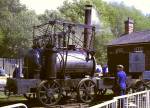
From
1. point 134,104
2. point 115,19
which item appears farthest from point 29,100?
point 115,19

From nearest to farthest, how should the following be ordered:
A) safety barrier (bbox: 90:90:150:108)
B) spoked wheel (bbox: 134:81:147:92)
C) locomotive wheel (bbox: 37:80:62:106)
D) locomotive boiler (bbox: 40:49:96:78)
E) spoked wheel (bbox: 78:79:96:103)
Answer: safety barrier (bbox: 90:90:150:108)
locomotive wheel (bbox: 37:80:62:106)
locomotive boiler (bbox: 40:49:96:78)
spoked wheel (bbox: 78:79:96:103)
spoked wheel (bbox: 134:81:147:92)

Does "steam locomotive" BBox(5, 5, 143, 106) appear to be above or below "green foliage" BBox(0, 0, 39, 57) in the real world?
below

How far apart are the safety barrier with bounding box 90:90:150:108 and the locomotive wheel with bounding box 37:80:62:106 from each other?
624 cm

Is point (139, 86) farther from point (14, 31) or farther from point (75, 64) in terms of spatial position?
point (14, 31)

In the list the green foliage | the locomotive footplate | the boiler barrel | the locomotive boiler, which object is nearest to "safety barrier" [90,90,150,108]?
the locomotive footplate

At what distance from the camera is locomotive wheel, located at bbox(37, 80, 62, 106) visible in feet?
54.7

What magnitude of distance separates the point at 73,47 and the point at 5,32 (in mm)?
37679

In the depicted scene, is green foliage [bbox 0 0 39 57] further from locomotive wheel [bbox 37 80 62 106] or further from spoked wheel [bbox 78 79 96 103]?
locomotive wheel [bbox 37 80 62 106]

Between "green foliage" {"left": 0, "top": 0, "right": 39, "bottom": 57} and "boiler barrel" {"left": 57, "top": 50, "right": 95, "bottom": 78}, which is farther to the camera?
"green foliage" {"left": 0, "top": 0, "right": 39, "bottom": 57}

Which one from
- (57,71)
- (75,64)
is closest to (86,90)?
→ (75,64)

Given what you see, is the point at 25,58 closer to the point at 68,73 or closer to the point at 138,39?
the point at 68,73

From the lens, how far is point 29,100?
1884cm

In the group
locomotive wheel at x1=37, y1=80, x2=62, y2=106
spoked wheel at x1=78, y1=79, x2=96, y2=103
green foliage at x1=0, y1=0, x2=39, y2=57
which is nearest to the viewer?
locomotive wheel at x1=37, y1=80, x2=62, y2=106

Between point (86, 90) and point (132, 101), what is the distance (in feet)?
26.2
